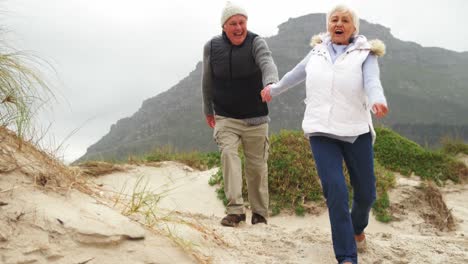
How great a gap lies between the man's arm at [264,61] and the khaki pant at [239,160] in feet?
2.19

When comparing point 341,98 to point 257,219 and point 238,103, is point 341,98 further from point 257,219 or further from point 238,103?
point 257,219

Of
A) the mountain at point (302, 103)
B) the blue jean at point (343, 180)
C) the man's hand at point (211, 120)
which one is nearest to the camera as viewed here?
the blue jean at point (343, 180)

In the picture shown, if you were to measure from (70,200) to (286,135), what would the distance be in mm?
6030

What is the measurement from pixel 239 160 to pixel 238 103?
639mm

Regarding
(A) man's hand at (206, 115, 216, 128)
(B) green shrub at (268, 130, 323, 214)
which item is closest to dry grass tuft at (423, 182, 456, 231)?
(B) green shrub at (268, 130, 323, 214)

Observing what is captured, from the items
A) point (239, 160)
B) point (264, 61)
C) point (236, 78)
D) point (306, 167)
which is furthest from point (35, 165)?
point (306, 167)

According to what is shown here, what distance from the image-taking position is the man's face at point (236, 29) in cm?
505

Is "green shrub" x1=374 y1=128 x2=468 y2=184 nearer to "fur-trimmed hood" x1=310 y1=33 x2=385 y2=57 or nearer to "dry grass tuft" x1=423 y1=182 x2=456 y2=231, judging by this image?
"dry grass tuft" x1=423 y1=182 x2=456 y2=231

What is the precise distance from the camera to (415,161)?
10492mm

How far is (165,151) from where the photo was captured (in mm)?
11758

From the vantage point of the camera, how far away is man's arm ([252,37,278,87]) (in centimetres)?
480

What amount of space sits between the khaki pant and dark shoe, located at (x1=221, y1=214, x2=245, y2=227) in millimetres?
44

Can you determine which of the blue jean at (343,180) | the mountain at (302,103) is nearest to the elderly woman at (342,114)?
the blue jean at (343,180)

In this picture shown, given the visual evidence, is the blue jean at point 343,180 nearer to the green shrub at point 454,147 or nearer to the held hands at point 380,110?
the held hands at point 380,110
